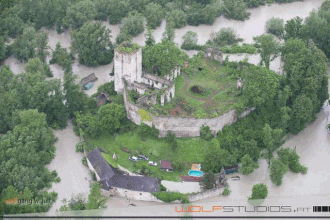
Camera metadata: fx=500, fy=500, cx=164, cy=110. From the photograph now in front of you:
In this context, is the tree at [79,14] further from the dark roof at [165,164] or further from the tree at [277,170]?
the tree at [277,170]

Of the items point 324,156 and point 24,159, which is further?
point 324,156

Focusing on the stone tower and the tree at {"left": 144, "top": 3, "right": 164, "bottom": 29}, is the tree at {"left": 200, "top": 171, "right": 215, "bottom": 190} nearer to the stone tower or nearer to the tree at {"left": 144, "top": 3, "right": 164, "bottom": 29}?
the stone tower

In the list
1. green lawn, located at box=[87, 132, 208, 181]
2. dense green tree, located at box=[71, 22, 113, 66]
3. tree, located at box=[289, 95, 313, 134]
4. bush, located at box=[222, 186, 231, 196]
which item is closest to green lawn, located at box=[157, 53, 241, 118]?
green lawn, located at box=[87, 132, 208, 181]

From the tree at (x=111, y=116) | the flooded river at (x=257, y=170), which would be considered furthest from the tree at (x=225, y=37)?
the tree at (x=111, y=116)

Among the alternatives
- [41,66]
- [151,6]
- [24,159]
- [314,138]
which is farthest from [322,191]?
[151,6]

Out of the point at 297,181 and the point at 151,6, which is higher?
the point at 151,6

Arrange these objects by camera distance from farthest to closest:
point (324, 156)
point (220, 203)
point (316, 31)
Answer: point (316, 31)
point (324, 156)
point (220, 203)

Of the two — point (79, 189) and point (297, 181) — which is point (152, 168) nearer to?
point (79, 189)
